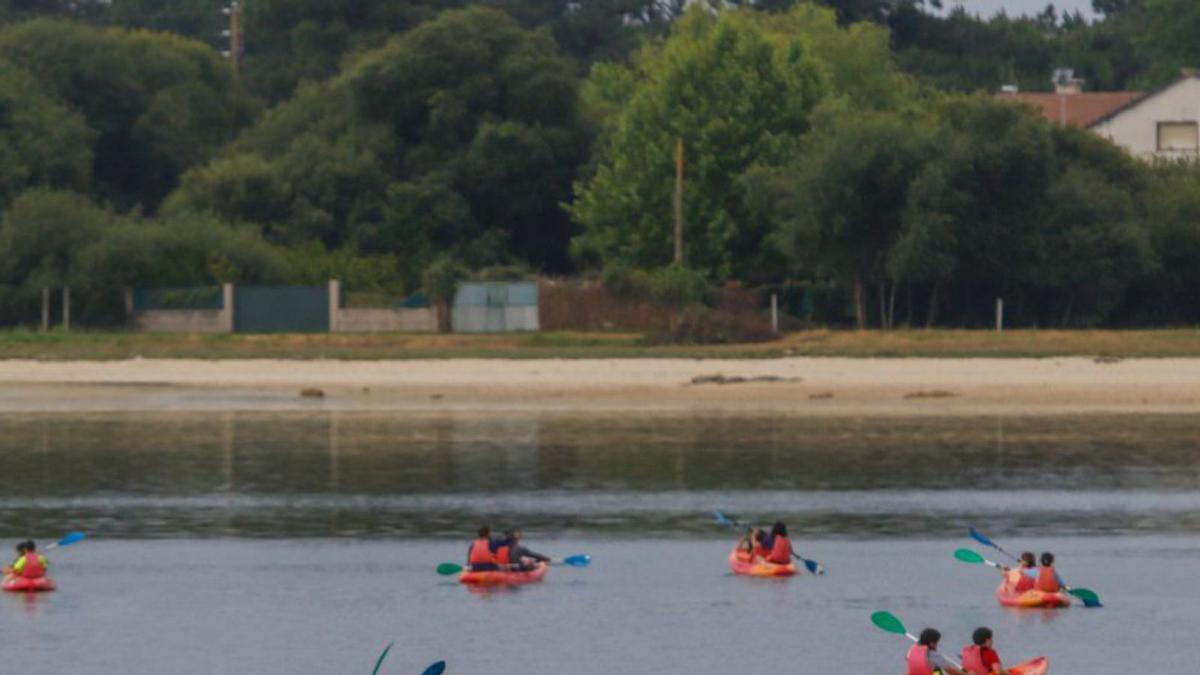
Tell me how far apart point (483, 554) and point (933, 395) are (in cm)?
2493

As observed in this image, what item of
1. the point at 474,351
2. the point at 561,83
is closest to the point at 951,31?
the point at 561,83

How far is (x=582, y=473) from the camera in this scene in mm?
42688

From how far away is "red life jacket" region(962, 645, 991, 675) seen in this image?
77.9ft

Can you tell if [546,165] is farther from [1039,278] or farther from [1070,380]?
[1070,380]

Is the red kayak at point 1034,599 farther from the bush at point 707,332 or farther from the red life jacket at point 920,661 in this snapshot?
the bush at point 707,332

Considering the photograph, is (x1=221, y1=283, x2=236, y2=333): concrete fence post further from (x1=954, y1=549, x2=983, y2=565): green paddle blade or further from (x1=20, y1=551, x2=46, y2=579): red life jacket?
(x1=954, y1=549, x2=983, y2=565): green paddle blade

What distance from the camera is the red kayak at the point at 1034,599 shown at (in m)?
29.4

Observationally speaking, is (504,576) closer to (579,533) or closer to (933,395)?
(579,533)

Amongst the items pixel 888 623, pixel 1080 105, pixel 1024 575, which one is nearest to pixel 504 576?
pixel 1024 575

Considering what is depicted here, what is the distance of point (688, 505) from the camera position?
38.9 meters

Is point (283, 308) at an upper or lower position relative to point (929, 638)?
upper

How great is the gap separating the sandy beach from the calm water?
183 cm

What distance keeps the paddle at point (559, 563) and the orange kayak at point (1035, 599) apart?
19.4 feet

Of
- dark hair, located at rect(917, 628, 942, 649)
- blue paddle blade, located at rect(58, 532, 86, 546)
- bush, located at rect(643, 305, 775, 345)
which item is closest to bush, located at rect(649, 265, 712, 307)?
bush, located at rect(643, 305, 775, 345)
